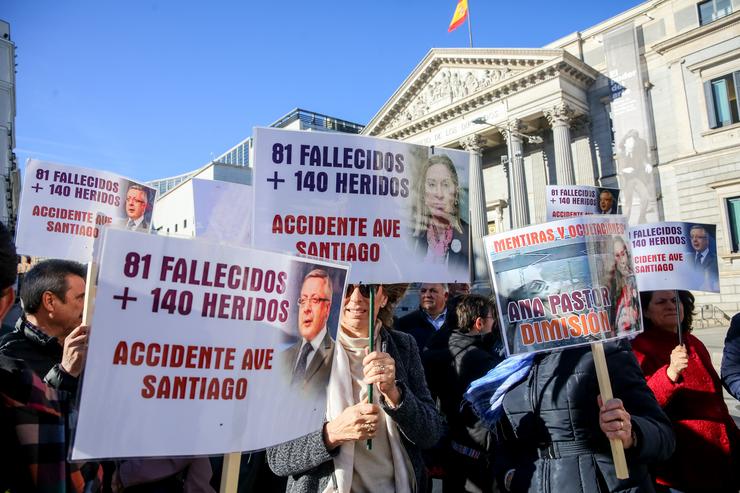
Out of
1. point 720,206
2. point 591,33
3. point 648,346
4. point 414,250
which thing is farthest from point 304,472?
point 591,33

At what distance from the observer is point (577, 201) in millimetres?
6098

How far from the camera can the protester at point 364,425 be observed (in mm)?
2047

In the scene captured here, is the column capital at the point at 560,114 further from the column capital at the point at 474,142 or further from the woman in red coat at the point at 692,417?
the woman in red coat at the point at 692,417

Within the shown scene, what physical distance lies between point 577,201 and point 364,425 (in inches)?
199

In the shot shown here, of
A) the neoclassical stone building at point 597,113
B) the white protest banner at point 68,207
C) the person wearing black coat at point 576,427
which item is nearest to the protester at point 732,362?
the person wearing black coat at point 576,427

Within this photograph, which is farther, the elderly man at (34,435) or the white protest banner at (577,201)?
the white protest banner at (577,201)

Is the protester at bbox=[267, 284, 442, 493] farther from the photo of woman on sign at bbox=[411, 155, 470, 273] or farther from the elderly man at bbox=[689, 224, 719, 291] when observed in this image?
the elderly man at bbox=[689, 224, 719, 291]

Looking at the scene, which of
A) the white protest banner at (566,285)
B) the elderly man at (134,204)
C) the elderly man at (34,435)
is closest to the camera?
the elderly man at (34,435)

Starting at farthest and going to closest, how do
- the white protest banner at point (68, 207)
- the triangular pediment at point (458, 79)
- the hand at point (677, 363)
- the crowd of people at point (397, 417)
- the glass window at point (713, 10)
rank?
the triangular pediment at point (458, 79), the glass window at point (713, 10), the white protest banner at point (68, 207), the hand at point (677, 363), the crowd of people at point (397, 417)

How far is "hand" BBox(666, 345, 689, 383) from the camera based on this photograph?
9.51 ft

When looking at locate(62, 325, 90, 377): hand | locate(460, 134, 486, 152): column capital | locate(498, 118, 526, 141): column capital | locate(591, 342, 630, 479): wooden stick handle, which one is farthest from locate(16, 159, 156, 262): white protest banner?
locate(460, 134, 486, 152): column capital

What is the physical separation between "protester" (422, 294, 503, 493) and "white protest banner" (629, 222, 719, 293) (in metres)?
1.62

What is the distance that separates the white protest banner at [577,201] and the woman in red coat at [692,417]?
2.82 m

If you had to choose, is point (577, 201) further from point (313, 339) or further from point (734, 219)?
point (734, 219)
